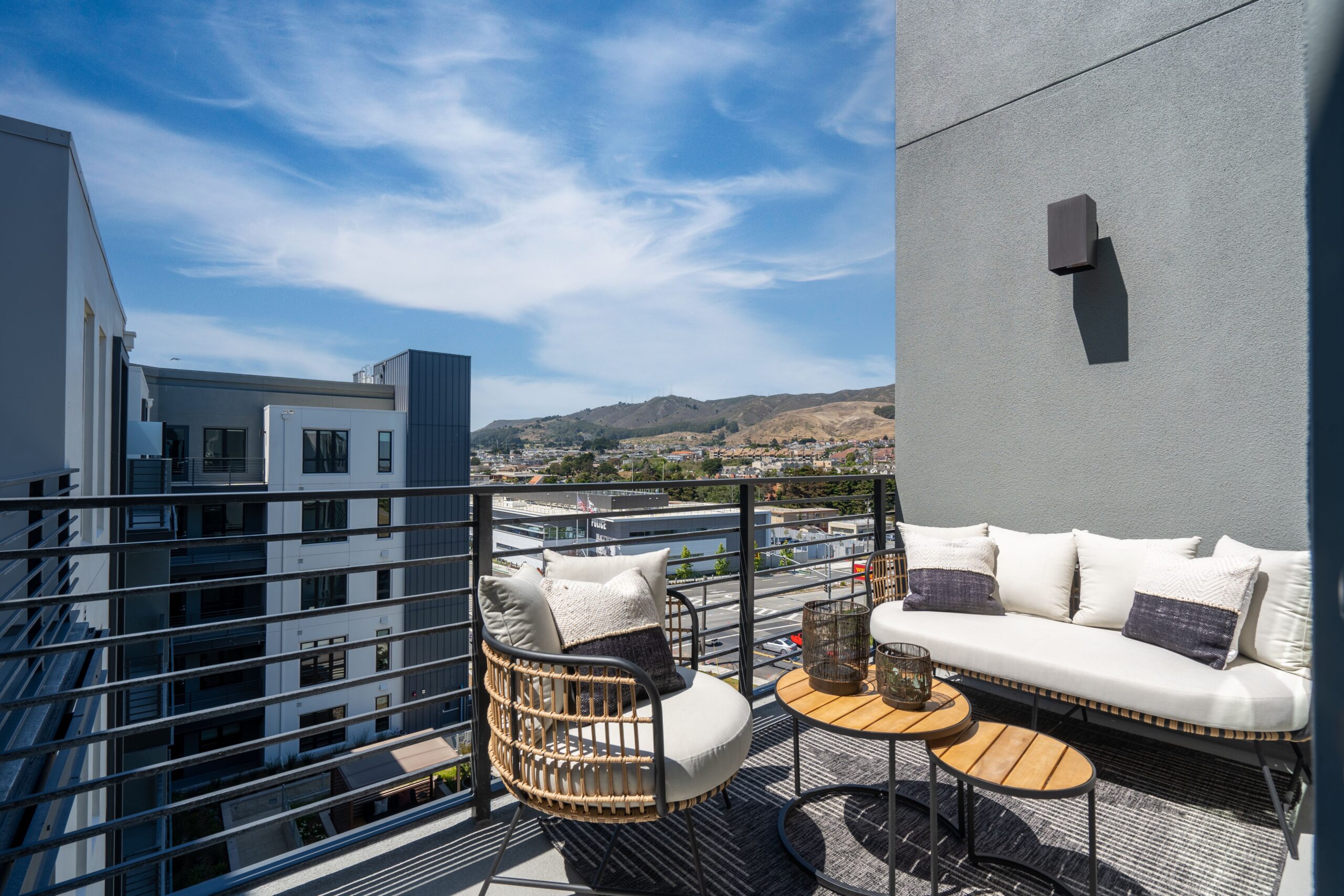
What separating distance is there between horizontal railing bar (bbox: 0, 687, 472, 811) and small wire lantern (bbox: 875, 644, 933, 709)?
1366 millimetres

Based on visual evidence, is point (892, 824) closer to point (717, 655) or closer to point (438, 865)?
point (717, 655)

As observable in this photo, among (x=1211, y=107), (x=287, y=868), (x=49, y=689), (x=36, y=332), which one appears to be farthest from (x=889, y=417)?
(x=36, y=332)

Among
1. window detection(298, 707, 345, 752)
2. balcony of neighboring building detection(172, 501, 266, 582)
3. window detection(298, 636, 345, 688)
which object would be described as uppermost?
balcony of neighboring building detection(172, 501, 266, 582)

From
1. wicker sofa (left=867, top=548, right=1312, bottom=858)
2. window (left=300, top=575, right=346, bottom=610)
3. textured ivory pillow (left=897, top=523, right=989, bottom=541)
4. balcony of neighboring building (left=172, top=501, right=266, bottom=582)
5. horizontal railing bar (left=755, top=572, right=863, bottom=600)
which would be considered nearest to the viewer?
wicker sofa (left=867, top=548, right=1312, bottom=858)

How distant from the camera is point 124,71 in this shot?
1186 cm

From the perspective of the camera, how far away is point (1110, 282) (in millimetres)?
3451

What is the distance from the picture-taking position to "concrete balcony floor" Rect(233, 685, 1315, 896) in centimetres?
201

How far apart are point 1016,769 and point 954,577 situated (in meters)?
1.65

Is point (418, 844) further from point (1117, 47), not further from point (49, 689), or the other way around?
point (1117, 47)

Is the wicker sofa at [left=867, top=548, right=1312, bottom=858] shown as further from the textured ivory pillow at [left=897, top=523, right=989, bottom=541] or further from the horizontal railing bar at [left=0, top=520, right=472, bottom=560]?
the horizontal railing bar at [left=0, top=520, right=472, bottom=560]

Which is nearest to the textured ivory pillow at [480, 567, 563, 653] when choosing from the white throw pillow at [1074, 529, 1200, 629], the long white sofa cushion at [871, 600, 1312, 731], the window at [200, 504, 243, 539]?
the long white sofa cushion at [871, 600, 1312, 731]

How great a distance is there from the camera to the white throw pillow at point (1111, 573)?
3.04m

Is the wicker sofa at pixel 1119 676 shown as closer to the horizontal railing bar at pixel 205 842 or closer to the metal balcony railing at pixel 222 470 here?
the horizontal railing bar at pixel 205 842

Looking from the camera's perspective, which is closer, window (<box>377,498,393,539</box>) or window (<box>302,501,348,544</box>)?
window (<box>302,501,348,544</box>)
